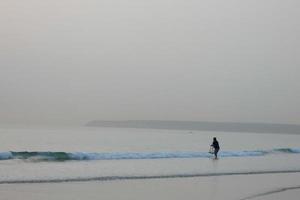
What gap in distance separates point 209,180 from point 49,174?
6.63 m

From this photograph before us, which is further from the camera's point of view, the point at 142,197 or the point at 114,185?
the point at 114,185

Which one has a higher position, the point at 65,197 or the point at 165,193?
the point at 165,193

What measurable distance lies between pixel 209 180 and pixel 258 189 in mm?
3105

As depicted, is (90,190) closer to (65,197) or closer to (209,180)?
(65,197)

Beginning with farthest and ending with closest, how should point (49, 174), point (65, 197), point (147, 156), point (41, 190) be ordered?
point (147, 156) < point (49, 174) < point (41, 190) < point (65, 197)

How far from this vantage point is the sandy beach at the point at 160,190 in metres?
14.7

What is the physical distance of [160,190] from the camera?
16.8m

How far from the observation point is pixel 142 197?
15023 millimetres

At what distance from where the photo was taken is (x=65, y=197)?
14133 mm

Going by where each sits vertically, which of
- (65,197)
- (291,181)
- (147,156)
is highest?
(147,156)

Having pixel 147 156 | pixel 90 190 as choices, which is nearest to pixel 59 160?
pixel 147 156


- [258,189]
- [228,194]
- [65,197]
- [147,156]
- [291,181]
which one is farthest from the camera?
[147,156]

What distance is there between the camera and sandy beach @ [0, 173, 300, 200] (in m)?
14.7

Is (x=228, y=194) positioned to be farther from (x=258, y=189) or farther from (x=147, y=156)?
(x=147, y=156)
